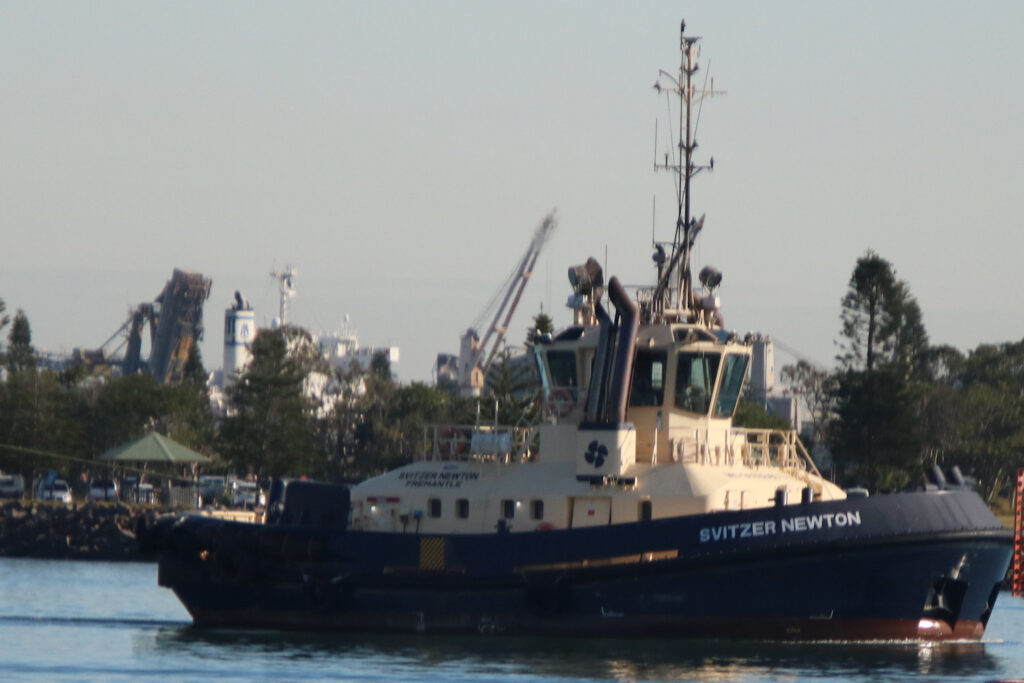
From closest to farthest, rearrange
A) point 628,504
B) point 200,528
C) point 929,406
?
1. point 628,504
2. point 200,528
3. point 929,406

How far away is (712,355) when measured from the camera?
2939 centimetres

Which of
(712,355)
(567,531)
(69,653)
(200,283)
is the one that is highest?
(200,283)

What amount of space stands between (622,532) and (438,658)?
9.82 ft

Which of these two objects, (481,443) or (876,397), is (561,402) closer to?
(481,443)

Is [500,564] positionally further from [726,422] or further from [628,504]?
[726,422]

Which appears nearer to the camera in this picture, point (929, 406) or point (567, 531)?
point (567, 531)

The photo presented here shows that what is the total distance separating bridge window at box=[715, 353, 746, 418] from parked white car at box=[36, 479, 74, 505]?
39.5 m

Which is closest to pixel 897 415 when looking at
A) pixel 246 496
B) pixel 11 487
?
pixel 246 496

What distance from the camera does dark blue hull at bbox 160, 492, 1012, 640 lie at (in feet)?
89.4

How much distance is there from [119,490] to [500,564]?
150 ft

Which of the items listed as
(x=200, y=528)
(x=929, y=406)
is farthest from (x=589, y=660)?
(x=929, y=406)

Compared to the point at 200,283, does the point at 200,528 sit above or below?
below

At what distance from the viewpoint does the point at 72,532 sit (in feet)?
188

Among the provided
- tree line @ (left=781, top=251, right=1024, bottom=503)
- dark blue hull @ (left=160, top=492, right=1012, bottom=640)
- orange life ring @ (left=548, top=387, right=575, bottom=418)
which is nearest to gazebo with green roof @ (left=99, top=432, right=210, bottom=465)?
tree line @ (left=781, top=251, right=1024, bottom=503)
